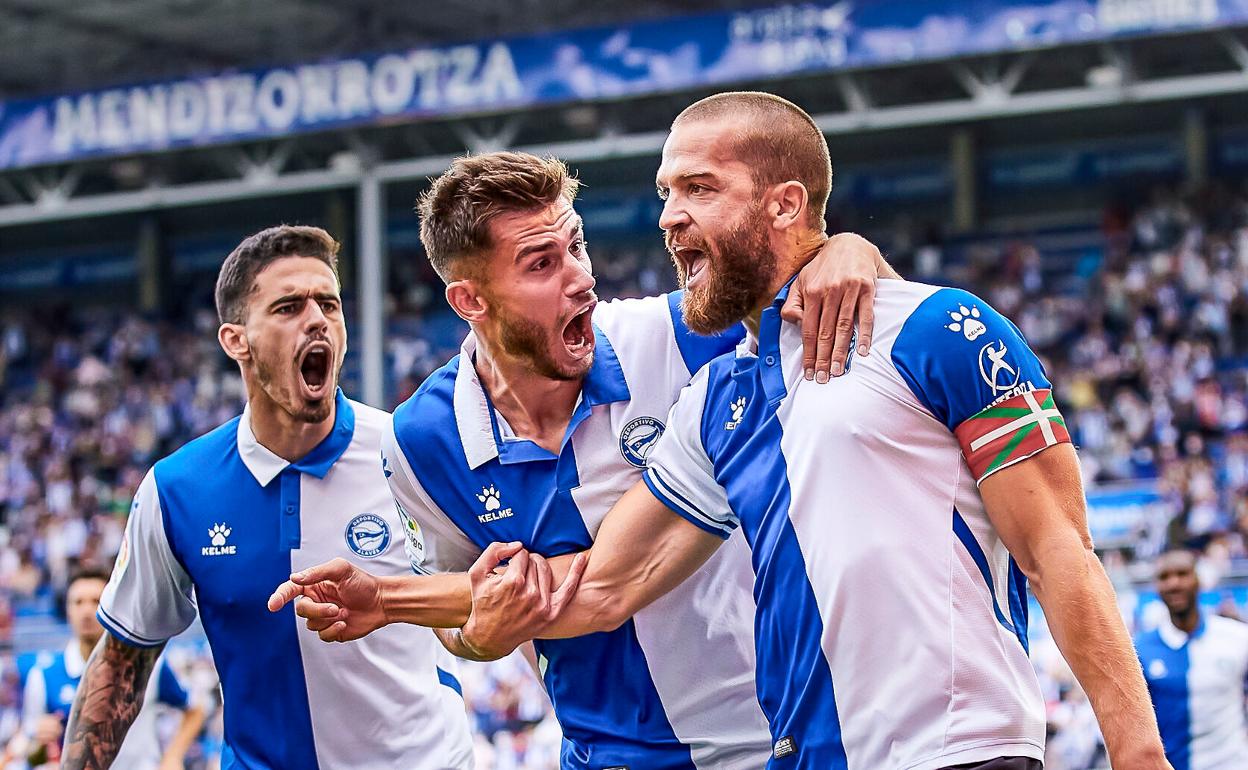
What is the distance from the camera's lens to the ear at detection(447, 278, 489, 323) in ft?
13.3

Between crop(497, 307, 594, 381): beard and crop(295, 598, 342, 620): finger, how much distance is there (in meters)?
0.81

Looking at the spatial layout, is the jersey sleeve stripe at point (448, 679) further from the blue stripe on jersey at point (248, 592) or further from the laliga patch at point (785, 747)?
the laliga patch at point (785, 747)

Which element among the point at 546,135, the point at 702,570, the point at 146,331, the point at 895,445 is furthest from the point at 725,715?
the point at 146,331

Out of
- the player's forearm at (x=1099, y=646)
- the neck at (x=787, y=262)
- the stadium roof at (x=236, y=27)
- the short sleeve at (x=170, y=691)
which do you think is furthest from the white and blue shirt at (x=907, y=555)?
the stadium roof at (x=236, y=27)

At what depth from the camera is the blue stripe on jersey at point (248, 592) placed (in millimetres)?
4789

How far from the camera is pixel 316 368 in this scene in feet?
16.7

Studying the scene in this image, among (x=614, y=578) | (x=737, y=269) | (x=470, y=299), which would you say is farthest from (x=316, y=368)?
(x=737, y=269)

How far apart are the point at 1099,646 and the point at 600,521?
58.8 inches

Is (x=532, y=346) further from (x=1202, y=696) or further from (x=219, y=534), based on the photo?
(x=1202, y=696)

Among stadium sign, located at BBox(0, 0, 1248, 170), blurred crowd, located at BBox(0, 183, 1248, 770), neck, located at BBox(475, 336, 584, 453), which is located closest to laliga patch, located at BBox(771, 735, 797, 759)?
neck, located at BBox(475, 336, 584, 453)

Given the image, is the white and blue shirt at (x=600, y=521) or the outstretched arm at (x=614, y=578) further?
the white and blue shirt at (x=600, y=521)

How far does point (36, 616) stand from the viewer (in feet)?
63.2

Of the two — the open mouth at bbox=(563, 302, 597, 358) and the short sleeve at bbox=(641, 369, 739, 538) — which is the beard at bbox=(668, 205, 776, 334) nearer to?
the short sleeve at bbox=(641, 369, 739, 538)

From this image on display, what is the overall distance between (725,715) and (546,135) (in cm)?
2193
